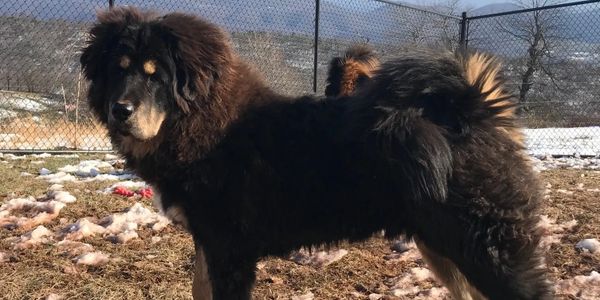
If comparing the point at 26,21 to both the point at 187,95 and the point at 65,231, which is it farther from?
the point at 187,95

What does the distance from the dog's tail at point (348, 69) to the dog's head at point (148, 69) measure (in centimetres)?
409

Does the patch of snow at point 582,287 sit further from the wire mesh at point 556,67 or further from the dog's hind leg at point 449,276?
the wire mesh at point 556,67

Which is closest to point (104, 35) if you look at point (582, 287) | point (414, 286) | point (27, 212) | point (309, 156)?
point (309, 156)

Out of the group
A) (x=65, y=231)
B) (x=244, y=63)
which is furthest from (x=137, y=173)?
(x=65, y=231)

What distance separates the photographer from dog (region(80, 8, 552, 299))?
2.55 meters

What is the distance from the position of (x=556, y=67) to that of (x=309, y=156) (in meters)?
20.9

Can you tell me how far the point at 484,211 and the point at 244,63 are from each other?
193 cm

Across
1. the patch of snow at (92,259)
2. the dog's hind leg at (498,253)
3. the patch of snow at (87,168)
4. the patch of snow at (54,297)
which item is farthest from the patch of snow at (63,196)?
the dog's hind leg at (498,253)

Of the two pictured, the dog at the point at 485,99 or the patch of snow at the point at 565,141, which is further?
the patch of snow at the point at 565,141

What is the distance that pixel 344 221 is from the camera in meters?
2.95

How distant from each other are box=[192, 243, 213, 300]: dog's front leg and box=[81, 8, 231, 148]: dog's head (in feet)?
2.71

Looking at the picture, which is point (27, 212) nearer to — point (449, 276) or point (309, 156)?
point (309, 156)

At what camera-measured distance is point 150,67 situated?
3.12 meters

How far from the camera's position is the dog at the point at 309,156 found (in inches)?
100
